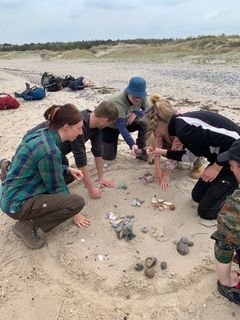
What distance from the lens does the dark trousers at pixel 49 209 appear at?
3342 millimetres

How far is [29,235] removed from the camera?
3564 millimetres

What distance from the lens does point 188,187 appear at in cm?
448

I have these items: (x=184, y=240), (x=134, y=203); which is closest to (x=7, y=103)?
(x=134, y=203)

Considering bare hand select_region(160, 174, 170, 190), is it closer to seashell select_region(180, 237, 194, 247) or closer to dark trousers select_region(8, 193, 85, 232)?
seashell select_region(180, 237, 194, 247)

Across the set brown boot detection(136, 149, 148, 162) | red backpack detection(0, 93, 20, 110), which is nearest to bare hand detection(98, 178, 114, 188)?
brown boot detection(136, 149, 148, 162)

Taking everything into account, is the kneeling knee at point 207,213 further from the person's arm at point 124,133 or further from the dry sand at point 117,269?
the person's arm at point 124,133

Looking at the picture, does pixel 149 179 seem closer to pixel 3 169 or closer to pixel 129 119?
pixel 129 119

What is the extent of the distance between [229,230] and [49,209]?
157cm

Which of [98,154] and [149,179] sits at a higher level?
[98,154]

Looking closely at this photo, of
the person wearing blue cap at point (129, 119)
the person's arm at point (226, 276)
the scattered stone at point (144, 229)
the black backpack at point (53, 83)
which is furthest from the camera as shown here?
the black backpack at point (53, 83)

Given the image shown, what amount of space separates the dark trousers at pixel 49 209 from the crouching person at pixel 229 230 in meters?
1.34

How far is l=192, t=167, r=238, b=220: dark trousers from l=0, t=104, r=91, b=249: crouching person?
128cm

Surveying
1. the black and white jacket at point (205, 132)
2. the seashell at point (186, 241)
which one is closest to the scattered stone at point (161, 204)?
the seashell at point (186, 241)

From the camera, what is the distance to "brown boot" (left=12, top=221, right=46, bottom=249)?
3504 millimetres
